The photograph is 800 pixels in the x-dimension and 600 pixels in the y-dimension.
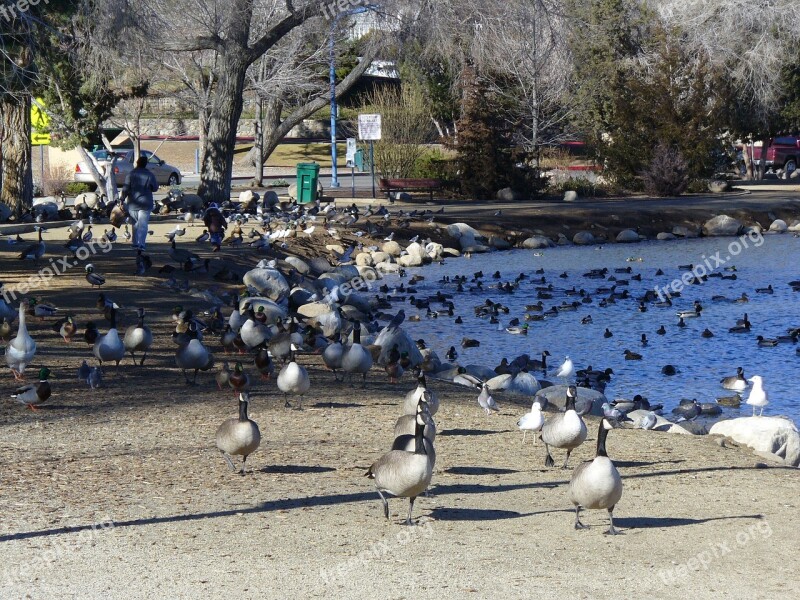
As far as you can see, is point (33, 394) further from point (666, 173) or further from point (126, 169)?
point (666, 173)

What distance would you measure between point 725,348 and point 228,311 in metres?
9.59

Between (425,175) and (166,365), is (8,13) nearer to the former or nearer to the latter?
(166,365)

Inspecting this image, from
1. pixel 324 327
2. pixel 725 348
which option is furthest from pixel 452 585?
pixel 725 348

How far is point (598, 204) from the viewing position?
40719mm

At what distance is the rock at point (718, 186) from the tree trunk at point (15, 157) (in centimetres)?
2889

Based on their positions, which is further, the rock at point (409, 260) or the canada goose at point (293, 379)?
the rock at point (409, 260)

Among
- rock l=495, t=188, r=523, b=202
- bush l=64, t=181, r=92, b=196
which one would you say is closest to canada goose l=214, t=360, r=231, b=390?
rock l=495, t=188, r=523, b=202

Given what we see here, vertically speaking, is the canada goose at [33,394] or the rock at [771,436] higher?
the canada goose at [33,394]

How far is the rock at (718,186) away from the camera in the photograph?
4684 cm

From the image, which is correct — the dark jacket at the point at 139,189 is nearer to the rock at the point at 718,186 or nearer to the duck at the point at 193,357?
the duck at the point at 193,357

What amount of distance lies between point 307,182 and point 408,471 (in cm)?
2844

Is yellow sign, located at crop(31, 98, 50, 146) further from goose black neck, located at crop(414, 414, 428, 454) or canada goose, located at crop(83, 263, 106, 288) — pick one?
goose black neck, located at crop(414, 414, 428, 454)

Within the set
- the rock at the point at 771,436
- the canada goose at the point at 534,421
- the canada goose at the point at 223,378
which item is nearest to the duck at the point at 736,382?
the rock at the point at 771,436

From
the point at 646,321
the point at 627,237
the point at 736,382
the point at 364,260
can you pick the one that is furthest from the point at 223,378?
the point at 627,237
